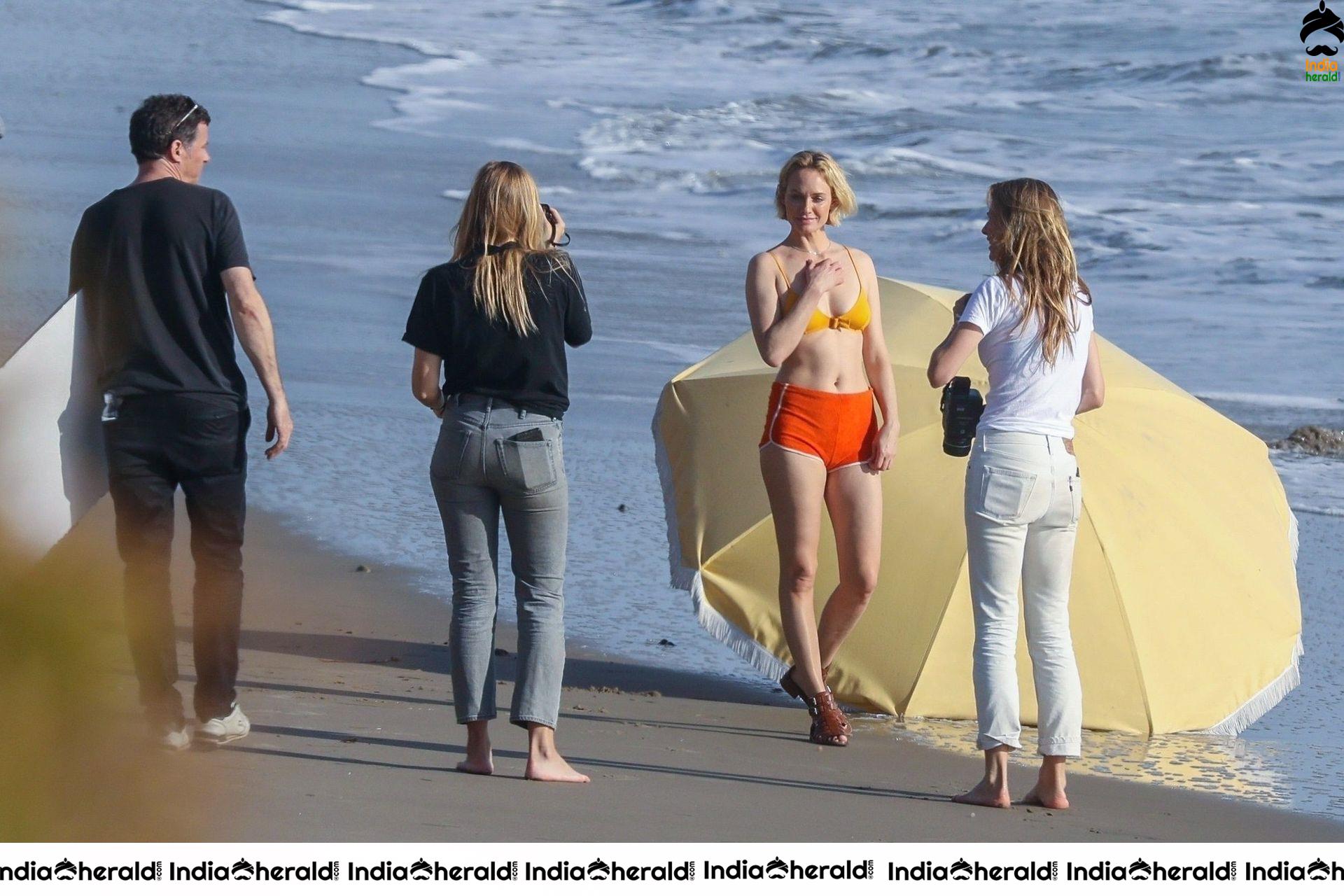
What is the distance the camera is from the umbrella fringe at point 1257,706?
4887 millimetres

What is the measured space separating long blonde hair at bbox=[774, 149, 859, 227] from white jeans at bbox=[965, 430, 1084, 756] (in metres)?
0.92

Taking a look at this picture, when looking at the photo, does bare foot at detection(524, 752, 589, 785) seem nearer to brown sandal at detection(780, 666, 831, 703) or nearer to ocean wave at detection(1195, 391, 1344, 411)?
brown sandal at detection(780, 666, 831, 703)

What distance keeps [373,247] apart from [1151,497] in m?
9.74

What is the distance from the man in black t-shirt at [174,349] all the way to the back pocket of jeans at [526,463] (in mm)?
562

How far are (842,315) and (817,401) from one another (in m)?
0.25

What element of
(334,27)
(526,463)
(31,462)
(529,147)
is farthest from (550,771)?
(334,27)

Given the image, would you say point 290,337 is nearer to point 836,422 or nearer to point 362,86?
point 836,422

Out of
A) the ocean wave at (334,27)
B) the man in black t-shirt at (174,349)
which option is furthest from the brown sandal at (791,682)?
the ocean wave at (334,27)

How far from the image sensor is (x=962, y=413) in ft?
13.4

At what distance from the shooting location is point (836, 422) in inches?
178

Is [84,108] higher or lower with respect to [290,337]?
higher

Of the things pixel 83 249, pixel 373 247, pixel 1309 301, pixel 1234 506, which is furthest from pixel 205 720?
pixel 1309 301

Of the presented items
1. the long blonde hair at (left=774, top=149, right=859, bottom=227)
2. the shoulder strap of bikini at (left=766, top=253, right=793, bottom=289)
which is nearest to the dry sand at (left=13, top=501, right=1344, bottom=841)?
the shoulder strap of bikini at (left=766, top=253, right=793, bottom=289)

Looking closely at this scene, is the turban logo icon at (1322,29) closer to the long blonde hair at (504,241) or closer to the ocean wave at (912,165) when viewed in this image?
the ocean wave at (912,165)
